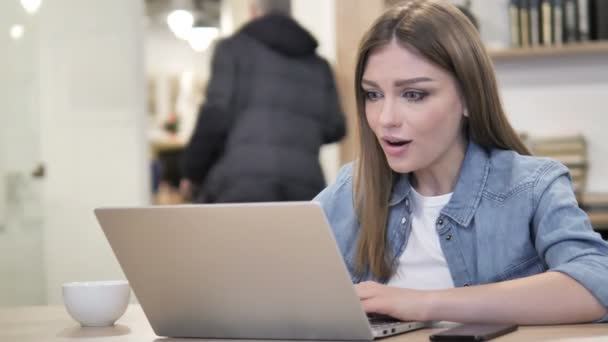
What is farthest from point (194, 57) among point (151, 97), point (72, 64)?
point (72, 64)

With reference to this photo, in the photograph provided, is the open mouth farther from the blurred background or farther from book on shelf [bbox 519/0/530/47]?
book on shelf [bbox 519/0/530/47]

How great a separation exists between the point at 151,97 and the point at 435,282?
8.74 metres

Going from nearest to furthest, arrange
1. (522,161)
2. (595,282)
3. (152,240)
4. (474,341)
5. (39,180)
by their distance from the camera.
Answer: (474,341)
(152,240)
(595,282)
(522,161)
(39,180)

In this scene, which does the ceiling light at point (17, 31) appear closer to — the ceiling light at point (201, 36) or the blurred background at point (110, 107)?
the blurred background at point (110, 107)

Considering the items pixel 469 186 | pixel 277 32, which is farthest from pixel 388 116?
pixel 277 32

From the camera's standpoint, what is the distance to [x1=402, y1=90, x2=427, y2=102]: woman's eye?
161 cm

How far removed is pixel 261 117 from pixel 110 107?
734 millimetres

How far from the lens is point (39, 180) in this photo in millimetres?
3578

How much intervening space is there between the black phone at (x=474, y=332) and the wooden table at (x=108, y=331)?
11 millimetres

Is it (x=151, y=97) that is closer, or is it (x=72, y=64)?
(x=72, y=64)

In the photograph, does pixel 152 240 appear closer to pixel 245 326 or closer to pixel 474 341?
pixel 245 326

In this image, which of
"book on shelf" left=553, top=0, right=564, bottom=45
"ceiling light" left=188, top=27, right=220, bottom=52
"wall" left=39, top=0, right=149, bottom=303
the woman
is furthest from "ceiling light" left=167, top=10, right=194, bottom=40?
the woman

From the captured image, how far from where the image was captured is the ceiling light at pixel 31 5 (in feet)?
11.3

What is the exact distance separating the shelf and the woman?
203cm
